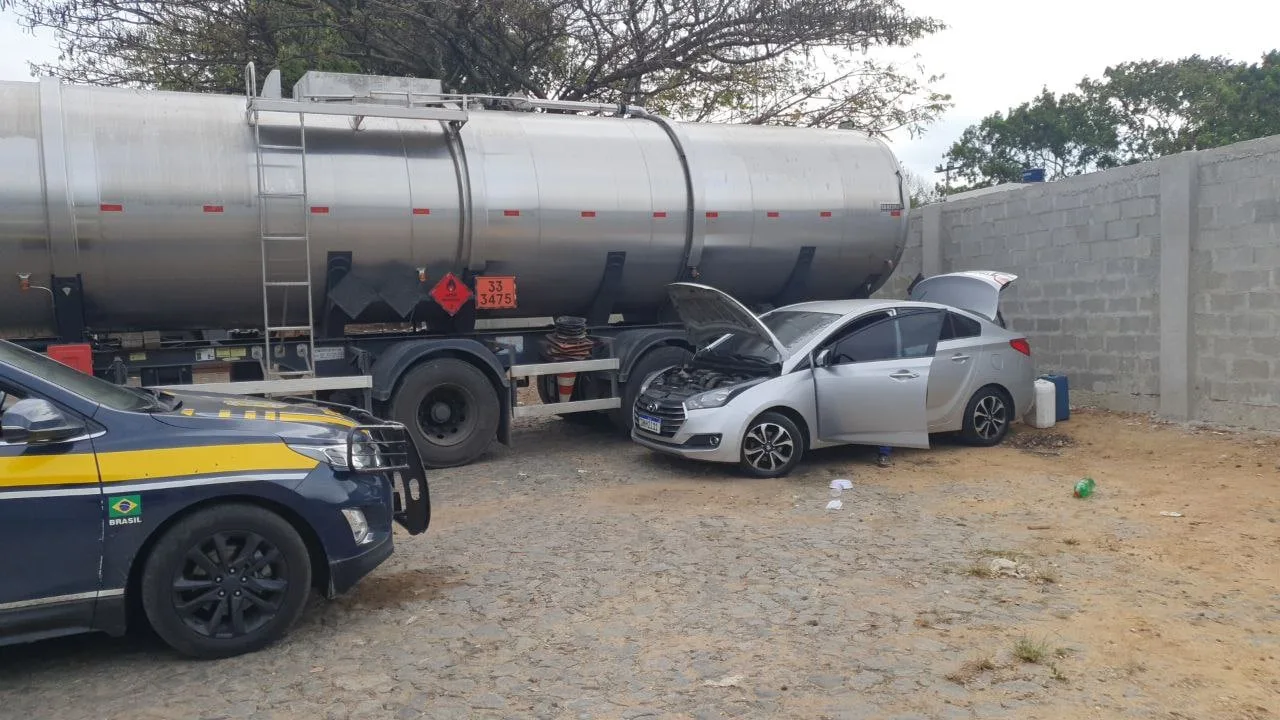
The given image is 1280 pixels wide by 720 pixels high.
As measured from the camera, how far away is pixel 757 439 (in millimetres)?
8930

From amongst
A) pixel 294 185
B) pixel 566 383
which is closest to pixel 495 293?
pixel 566 383

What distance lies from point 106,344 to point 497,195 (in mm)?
3912

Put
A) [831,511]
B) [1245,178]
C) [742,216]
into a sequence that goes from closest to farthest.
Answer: [831,511] → [1245,178] → [742,216]

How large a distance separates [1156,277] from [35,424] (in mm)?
10789

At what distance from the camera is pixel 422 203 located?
971 cm

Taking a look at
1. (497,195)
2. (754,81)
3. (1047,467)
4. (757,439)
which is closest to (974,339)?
(1047,467)

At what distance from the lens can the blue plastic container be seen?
1131 cm

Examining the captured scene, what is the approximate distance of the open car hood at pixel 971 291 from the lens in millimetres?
10648

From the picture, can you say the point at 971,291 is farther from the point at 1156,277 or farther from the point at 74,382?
the point at 74,382

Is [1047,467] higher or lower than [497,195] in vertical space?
lower

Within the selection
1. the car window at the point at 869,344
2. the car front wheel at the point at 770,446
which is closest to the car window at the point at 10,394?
the car front wheel at the point at 770,446

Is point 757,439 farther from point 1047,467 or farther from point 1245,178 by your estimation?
point 1245,178

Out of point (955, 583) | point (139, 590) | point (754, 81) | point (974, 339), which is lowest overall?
point (955, 583)

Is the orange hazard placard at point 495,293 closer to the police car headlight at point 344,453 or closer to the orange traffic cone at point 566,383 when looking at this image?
the orange traffic cone at point 566,383
